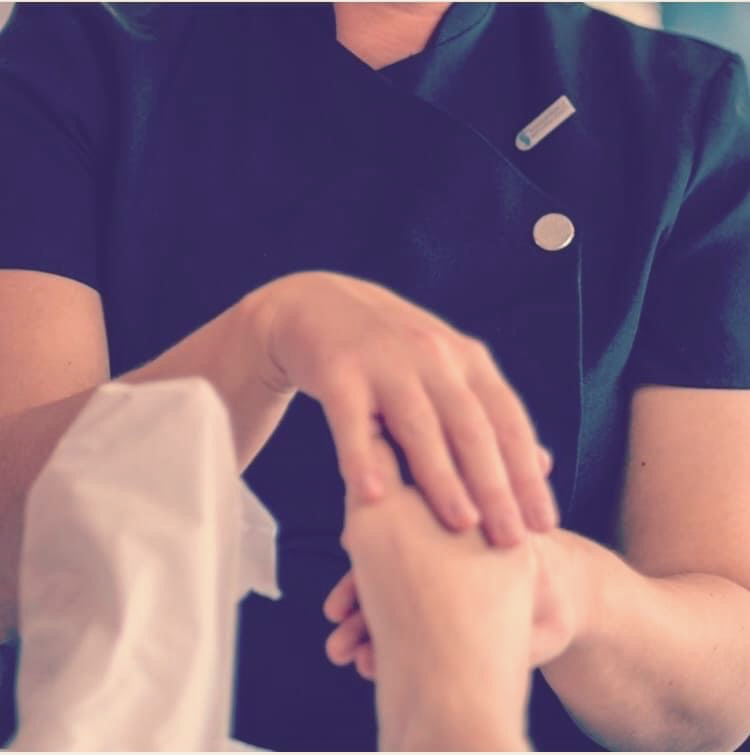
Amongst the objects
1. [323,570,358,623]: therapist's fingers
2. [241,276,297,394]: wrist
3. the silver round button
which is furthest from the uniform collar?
[323,570,358,623]: therapist's fingers

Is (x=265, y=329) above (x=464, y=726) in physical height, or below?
above

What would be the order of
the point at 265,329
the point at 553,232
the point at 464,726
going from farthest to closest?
the point at 553,232
the point at 265,329
the point at 464,726

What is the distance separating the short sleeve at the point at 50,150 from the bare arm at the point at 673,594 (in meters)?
0.33

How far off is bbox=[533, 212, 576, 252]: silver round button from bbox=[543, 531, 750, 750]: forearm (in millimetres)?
177

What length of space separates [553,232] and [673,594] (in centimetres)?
21

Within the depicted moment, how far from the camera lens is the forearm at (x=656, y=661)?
51 centimetres

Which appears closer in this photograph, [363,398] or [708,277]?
[363,398]

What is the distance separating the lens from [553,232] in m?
0.62

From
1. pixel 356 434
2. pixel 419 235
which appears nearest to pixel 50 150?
pixel 419 235

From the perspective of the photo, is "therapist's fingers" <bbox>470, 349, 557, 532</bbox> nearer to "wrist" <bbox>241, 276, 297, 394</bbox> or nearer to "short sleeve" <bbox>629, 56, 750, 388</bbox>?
"wrist" <bbox>241, 276, 297, 394</bbox>

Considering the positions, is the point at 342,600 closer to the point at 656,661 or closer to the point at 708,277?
the point at 656,661

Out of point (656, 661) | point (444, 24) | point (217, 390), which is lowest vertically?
point (656, 661)

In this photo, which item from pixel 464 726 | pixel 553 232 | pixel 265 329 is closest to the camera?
pixel 464 726

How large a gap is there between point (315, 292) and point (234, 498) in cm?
10
